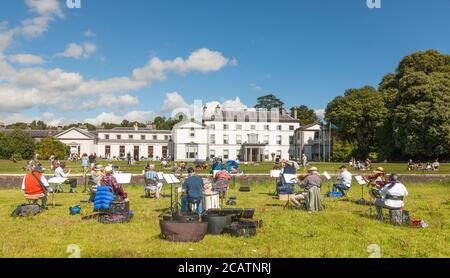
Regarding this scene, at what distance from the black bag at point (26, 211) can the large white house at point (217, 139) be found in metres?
63.3

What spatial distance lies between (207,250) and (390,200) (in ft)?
18.5

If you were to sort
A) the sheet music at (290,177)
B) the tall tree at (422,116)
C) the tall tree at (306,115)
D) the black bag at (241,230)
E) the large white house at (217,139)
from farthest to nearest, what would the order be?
the tall tree at (306,115) → the large white house at (217,139) → the tall tree at (422,116) → the sheet music at (290,177) → the black bag at (241,230)

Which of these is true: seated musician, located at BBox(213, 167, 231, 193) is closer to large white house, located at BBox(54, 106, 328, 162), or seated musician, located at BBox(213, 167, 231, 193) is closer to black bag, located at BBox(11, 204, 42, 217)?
black bag, located at BBox(11, 204, 42, 217)

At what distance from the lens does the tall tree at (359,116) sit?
196ft

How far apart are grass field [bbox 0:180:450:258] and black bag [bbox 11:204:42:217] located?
0.90 feet

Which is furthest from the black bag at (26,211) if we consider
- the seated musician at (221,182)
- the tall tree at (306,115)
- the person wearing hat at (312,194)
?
the tall tree at (306,115)

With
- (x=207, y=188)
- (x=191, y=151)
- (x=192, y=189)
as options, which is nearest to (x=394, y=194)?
(x=192, y=189)

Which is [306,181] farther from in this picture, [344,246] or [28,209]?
[28,209]

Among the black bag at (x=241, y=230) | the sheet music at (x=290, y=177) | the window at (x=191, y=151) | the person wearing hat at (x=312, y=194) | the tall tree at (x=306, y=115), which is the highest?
the tall tree at (x=306, y=115)

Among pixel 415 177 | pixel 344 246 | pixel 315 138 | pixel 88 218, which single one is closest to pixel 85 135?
pixel 315 138

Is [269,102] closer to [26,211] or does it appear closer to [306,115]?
[306,115]

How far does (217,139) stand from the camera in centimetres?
7906

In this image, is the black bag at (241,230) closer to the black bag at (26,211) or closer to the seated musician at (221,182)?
→ the seated musician at (221,182)
